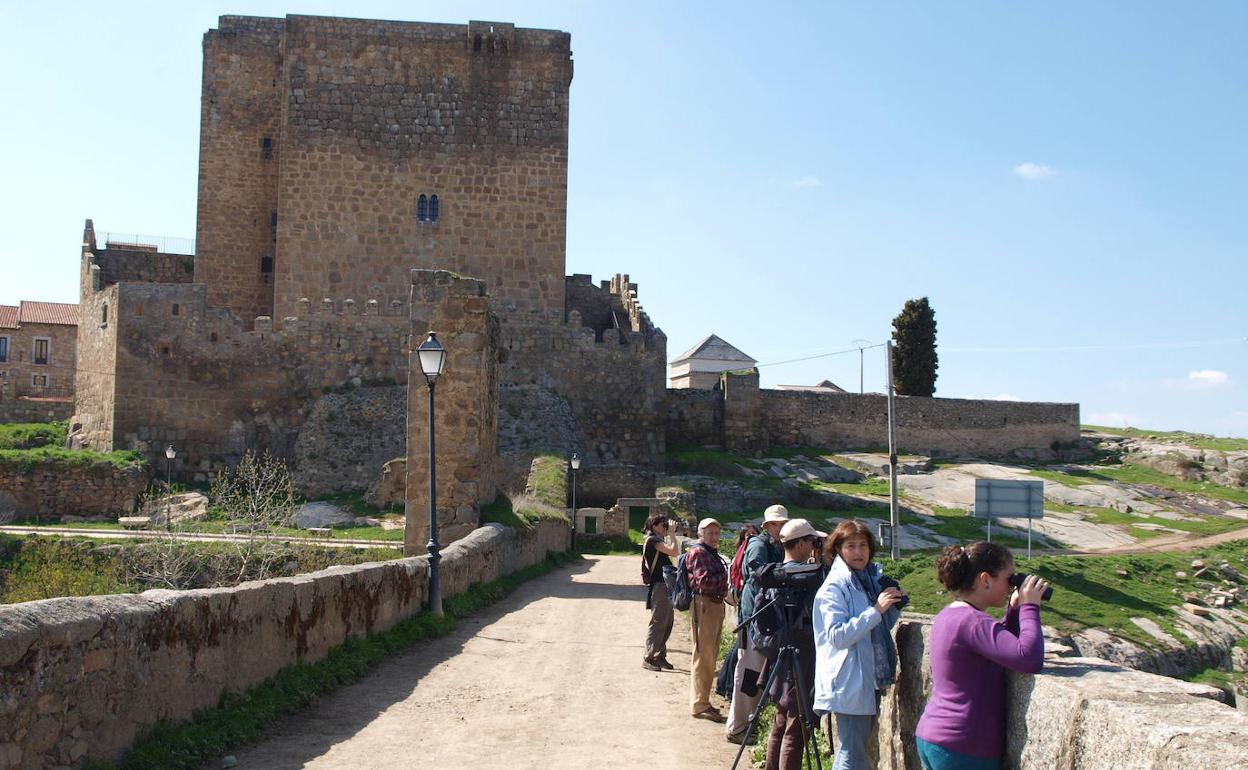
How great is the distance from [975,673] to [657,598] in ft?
20.1

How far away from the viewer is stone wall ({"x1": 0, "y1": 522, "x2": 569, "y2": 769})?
4.93 m

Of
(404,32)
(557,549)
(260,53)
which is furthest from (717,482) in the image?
(260,53)

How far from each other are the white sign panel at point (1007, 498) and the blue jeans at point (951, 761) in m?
19.8

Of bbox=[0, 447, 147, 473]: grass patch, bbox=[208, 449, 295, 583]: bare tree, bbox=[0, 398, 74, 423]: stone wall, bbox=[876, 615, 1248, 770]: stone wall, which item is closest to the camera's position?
bbox=[876, 615, 1248, 770]: stone wall

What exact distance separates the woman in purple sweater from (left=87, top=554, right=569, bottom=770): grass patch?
3.76 meters

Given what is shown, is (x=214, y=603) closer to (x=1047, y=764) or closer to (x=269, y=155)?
(x=1047, y=764)

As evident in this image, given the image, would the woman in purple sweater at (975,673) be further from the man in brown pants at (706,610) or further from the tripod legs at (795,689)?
the man in brown pants at (706,610)

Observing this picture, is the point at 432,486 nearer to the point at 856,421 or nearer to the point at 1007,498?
the point at 1007,498

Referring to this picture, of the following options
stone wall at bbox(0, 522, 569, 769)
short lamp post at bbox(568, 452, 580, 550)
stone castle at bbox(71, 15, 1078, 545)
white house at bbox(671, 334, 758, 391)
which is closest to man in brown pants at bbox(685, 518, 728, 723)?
stone wall at bbox(0, 522, 569, 769)

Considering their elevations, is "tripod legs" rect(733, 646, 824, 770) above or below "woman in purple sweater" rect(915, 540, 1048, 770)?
below

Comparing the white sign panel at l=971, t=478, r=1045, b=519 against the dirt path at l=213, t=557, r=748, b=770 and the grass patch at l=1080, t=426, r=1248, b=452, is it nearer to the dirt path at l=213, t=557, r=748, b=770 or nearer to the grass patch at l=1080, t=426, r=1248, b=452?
the dirt path at l=213, t=557, r=748, b=770

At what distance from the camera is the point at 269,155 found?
34875mm

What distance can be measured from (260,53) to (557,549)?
19961mm

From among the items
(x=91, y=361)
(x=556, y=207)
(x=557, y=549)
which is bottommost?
(x=557, y=549)
